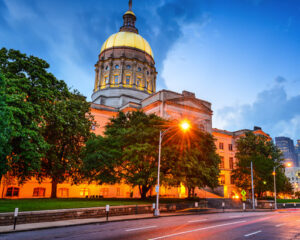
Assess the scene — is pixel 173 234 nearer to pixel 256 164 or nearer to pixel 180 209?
pixel 180 209

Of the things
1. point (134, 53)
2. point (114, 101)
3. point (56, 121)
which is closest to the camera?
point (56, 121)

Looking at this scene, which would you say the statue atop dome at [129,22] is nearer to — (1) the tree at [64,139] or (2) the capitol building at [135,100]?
(2) the capitol building at [135,100]

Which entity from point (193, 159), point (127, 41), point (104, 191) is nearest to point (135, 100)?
point (127, 41)

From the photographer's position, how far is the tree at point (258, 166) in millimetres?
49344

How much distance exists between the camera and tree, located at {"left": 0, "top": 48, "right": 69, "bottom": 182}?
20.8 m

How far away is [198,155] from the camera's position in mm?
31109

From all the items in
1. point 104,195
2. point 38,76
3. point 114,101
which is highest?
point 114,101

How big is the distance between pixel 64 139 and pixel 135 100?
36.0 meters

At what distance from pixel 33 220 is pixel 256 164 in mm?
43873

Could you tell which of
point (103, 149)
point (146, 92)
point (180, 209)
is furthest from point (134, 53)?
point (180, 209)

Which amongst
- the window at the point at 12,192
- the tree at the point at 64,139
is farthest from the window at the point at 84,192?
the tree at the point at 64,139

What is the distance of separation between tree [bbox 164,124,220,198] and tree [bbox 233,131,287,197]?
2073cm

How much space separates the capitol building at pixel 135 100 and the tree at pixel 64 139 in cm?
1537

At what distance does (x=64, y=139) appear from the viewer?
108 feet
